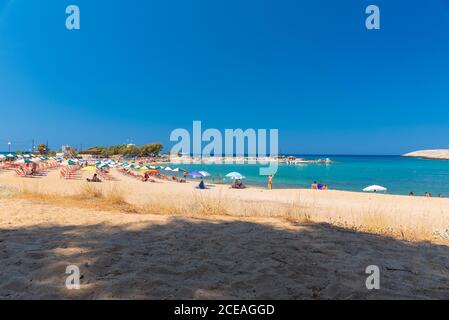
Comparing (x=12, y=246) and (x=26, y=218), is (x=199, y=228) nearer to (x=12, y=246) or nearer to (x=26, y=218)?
(x=12, y=246)

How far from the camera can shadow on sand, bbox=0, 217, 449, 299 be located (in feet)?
8.53

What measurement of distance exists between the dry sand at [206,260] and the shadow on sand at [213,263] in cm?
1

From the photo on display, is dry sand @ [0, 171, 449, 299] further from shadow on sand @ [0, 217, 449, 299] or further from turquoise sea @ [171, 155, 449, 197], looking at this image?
turquoise sea @ [171, 155, 449, 197]

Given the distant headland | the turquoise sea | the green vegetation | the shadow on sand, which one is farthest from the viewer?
the distant headland

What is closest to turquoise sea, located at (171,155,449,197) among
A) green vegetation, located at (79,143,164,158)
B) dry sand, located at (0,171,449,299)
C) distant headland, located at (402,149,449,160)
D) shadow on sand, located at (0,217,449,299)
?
dry sand, located at (0,171,449,299)

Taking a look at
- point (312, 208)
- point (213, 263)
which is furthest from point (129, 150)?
point (213, 263)

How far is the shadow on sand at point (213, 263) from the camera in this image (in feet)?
8.53

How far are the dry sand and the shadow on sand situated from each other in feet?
0.04

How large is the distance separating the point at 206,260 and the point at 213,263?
0.13m

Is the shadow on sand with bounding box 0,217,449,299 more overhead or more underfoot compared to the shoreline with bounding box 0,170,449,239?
more overhead

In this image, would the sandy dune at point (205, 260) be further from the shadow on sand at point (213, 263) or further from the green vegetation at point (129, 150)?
the green vegetation at point (129, 150)

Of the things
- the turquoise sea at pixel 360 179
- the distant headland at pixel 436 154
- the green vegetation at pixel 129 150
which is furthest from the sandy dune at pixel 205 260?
the distant headland at pixel 436 154

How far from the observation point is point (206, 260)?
3398 millimetres
